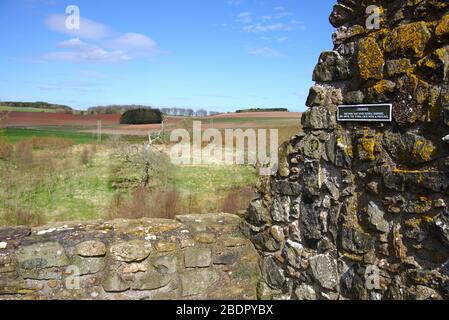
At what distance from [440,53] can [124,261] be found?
10.1 feet

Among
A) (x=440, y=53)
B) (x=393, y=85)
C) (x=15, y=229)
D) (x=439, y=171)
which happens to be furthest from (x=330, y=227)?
(x=15, y=229)

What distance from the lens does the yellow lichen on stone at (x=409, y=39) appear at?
2717 mm

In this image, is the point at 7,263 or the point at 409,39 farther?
the point at 7,263

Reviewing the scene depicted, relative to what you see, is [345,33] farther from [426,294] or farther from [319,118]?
[426,294]

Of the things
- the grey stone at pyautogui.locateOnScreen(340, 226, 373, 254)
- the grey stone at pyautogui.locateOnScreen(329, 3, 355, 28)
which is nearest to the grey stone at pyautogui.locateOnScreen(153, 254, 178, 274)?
the grey stone at pyautogui.locateOnScreen(340, 226, 373, 254)

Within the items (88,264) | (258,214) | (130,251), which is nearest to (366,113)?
(258,214)

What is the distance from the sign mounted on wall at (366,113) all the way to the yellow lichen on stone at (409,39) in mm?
403

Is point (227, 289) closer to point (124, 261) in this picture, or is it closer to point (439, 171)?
point (124, 261)

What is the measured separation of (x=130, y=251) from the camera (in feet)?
12.3

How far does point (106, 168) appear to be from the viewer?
1955 centimetres

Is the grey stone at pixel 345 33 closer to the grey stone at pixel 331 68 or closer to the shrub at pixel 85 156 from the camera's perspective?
the grey stone at pixel 331 68

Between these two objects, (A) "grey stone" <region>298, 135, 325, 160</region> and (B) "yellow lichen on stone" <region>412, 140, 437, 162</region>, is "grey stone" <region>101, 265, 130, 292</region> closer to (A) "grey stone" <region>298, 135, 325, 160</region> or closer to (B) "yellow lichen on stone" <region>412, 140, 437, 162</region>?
(A) "grey stone" <region>298, 135, 325, 160</region>

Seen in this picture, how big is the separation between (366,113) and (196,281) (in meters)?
2.24

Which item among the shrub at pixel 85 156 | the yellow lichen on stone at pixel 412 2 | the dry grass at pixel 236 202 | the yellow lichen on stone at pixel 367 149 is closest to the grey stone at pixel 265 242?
the yellow lichen on stone at pixel 367 149
